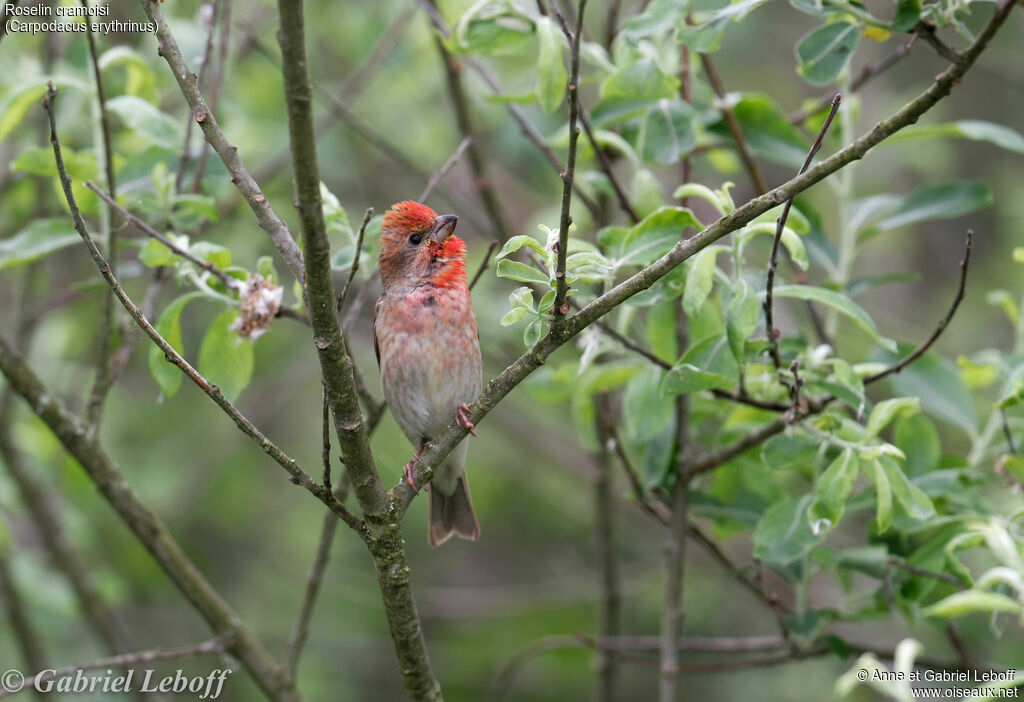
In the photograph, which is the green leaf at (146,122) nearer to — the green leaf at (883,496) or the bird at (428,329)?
the bird at (428,329)

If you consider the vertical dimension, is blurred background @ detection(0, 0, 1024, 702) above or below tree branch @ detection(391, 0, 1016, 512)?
above

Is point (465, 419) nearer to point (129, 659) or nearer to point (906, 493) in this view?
point (906, 493)

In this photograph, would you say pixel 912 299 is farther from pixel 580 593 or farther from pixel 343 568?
pixel 343 568

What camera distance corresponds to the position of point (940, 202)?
4.00 meters

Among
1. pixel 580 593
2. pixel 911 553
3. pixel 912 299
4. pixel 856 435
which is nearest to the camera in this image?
pixel 856 435

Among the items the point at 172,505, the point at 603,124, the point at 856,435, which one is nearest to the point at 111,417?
the point at 172,505

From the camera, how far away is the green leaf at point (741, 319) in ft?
9.86

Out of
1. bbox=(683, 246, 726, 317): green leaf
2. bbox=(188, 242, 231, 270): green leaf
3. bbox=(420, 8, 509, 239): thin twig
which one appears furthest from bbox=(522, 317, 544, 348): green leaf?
bbox=(420, 8, 509, 239): thin twig

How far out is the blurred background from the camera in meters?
6.41

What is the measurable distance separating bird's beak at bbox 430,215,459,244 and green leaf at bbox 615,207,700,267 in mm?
1552

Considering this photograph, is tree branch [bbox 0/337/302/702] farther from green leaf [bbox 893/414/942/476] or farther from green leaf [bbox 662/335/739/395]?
green leaf [bbox 893/414/942/476]

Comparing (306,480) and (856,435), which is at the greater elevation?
(856,435)

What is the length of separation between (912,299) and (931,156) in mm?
1722

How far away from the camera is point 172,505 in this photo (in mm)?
7289
